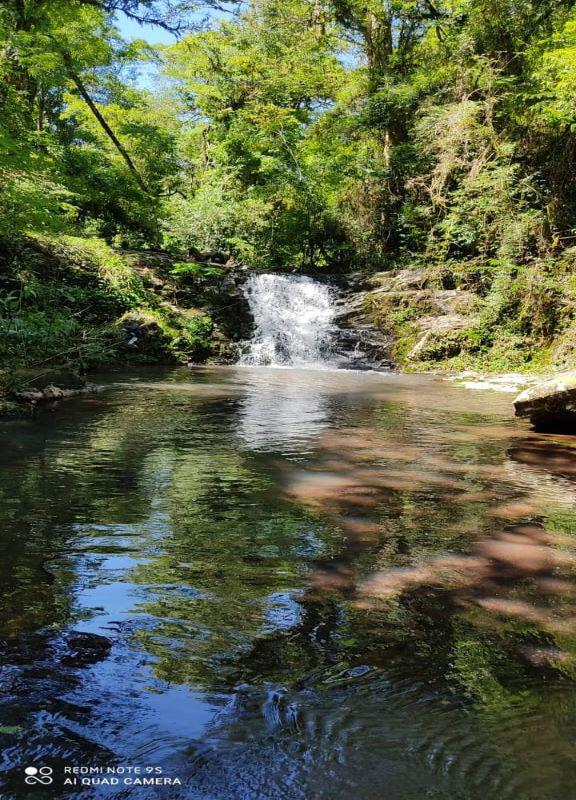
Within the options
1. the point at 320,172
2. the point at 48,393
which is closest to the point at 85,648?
the point at 48,393

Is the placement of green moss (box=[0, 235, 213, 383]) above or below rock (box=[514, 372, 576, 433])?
above

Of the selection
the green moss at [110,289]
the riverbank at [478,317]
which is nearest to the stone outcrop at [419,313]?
the riverbank at [478,317]

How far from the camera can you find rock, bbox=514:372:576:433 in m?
6.64

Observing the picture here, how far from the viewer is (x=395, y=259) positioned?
65.8 feet

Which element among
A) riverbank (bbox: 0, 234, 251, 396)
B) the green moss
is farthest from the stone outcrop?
the green moss

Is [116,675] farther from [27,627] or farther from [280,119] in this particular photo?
[280,119]

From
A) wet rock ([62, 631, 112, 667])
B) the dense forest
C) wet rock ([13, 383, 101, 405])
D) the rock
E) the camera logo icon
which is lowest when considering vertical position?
wet rock ([62, 631, 112, 667])

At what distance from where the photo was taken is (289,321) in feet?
56.1

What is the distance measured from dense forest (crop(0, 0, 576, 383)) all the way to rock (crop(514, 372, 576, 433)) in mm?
6567

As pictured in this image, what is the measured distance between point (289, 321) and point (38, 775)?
1594 centimetres

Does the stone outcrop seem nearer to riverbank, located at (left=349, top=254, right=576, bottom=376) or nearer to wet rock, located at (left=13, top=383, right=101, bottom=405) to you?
riverbank, located at (left=349, top=254, right=576, bottom=376)

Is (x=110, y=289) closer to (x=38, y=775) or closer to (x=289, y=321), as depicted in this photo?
(x=289, y=321)

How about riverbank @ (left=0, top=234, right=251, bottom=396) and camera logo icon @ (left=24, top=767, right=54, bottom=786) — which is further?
riverbank @ (left=0, top=234, right=251, bottom=396)

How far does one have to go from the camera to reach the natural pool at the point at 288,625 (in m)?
1.60
